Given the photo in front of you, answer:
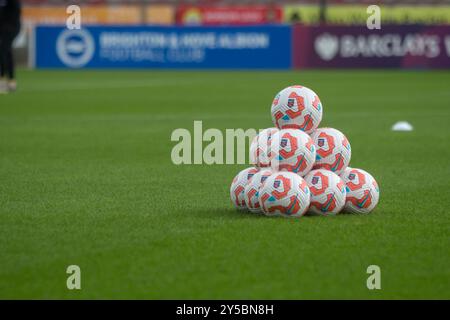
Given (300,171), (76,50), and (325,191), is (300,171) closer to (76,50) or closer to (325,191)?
(325,191)

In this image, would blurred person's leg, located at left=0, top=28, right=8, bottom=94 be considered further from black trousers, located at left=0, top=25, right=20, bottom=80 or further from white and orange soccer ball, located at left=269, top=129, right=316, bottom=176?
white and orange soccer ball, located at left=269, top=129, right=316, bottom=176

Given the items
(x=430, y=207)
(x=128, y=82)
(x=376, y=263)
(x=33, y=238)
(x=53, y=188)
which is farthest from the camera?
(x=128, y=82)

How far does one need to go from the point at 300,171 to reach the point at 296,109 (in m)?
0.51

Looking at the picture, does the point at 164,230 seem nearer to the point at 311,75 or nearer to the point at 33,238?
the point at 33,238

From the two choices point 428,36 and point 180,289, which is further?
point 428,36

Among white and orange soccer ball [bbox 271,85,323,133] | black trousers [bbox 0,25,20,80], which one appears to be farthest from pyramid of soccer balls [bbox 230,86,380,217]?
black trousers [bbox 0,25,20,80]

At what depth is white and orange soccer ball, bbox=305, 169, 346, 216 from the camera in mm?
8805

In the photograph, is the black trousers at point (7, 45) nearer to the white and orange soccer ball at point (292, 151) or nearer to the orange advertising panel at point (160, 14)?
the white and orange soccer ball at point (292, 151)

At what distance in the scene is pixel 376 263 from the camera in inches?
284

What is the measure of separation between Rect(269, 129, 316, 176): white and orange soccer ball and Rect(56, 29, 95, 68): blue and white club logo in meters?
29.2

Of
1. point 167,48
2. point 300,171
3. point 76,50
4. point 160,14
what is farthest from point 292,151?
point 160,14

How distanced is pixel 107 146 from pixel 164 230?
7110mm
